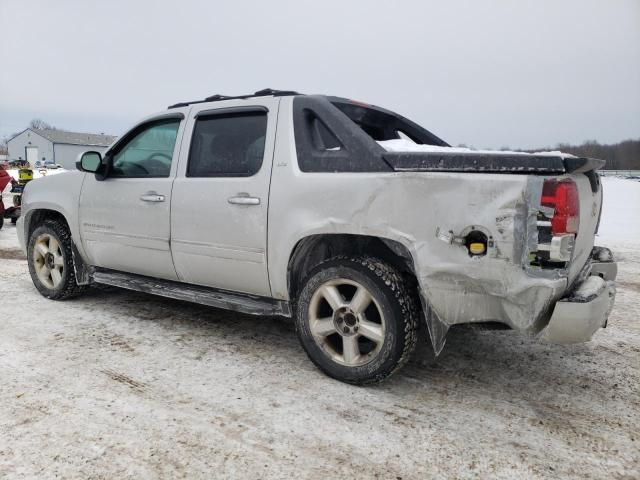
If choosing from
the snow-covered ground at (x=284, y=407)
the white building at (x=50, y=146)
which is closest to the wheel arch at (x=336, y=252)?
the snow-covered ground at (x=284, y=407)

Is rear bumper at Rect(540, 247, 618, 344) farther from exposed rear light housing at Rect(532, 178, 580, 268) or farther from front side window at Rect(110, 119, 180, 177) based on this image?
front side window at Rect(110, 119, 180, 177)

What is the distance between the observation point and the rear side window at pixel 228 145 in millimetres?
3473

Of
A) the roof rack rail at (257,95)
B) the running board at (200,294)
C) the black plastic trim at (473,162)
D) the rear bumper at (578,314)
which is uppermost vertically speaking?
the roof rack rail at (257,95)

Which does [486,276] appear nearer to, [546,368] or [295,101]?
[546,368]

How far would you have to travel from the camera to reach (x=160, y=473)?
2174mm

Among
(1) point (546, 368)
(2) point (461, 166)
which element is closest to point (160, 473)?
(2) point (461, 166)

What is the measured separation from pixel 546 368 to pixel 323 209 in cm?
190

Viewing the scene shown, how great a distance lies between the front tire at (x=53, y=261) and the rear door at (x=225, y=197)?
1559 mm

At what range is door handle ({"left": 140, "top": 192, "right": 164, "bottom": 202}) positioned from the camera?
12.6ft

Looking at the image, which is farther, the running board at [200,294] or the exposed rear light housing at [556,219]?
the running board at [200,294]

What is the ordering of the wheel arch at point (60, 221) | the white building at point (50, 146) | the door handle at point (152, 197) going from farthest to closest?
the white building at point (50, 146) < the wheel arch at point (60, 221) < the door handle at point (152, 197)

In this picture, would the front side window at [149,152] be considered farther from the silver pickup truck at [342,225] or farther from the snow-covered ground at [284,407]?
the snow-covered ground at [284,407]

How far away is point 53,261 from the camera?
4867 mm

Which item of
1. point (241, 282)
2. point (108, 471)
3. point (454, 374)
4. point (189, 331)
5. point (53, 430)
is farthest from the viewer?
point (189, 331)
